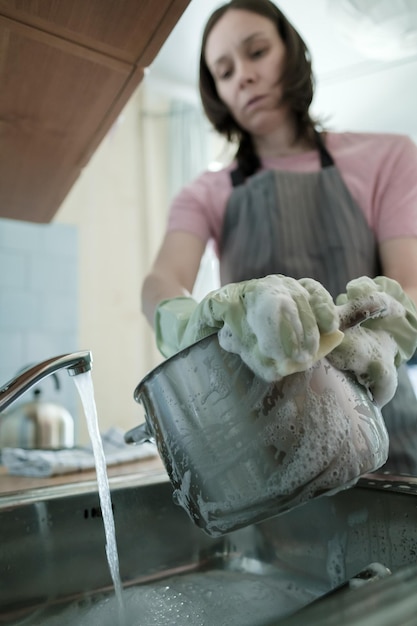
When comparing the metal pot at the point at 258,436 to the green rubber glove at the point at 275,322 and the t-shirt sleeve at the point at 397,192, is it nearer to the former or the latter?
the green rubber glove at the point at 275,322

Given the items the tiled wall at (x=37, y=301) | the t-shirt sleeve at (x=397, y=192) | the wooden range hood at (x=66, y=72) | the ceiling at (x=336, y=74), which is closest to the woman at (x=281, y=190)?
the t-shirt sleeve at (x=397, y=192)

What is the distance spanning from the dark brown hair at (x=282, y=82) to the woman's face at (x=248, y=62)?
12 millimetres

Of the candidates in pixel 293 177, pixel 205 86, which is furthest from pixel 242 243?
pixel 205 86

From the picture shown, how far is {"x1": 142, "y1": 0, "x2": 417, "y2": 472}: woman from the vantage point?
0.69 m

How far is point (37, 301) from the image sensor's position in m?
1.53

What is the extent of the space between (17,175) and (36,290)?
95cm

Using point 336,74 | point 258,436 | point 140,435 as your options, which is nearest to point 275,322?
point 258,436

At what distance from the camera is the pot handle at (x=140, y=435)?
1.31ft

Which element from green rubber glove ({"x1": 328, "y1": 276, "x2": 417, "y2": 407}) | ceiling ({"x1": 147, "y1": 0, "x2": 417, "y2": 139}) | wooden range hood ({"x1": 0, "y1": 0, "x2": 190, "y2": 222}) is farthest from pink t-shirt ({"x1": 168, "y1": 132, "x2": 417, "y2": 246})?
ceiling ({"x1": 147, "y1": 0, "x2": 417, "y2": 139})

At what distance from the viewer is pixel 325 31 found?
173 centimetres

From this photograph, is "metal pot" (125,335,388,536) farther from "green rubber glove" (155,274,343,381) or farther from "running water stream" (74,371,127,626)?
"running water stream" (74,371,127,626)

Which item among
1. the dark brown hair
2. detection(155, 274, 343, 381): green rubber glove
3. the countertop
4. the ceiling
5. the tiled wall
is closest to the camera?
detection(155, 274, 343, 381): green rubber glove

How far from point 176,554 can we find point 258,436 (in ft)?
1.17

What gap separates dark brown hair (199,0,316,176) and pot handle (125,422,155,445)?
0.51m
